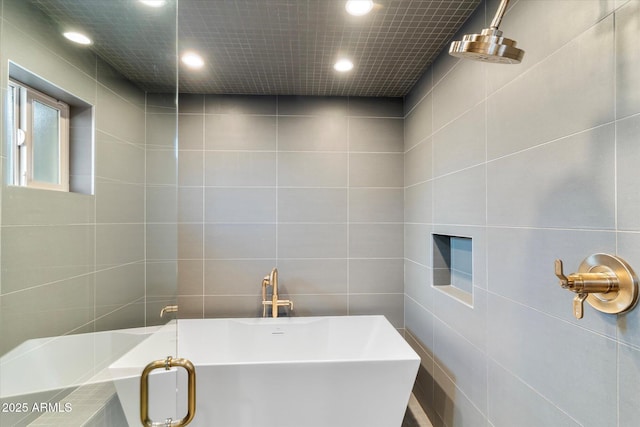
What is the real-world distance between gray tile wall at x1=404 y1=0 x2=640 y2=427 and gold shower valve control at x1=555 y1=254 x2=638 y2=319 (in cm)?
3

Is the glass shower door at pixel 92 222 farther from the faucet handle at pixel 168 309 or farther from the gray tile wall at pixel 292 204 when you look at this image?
the gray tile wall at pixel 292 204

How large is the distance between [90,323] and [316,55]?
1.87 metres

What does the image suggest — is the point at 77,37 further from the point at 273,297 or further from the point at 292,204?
the point at 273,297

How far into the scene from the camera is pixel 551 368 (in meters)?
1.05

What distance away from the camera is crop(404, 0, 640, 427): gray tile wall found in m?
0.82

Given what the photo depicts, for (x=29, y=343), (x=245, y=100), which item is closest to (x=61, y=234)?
(x=29, y=343)

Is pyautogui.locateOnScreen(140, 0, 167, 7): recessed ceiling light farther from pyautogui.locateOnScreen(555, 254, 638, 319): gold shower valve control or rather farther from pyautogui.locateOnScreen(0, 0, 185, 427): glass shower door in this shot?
pyautogui.locateOnScreen(555, 254, 638, 319): gold shower valve control

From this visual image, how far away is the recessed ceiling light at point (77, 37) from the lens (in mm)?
993

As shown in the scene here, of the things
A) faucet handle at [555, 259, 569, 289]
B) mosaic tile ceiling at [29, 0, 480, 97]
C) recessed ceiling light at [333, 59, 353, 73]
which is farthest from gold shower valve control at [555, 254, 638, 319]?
recessed ceiling light at [333, 59, 353, 73]

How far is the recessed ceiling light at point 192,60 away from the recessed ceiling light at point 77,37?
101 centimetres

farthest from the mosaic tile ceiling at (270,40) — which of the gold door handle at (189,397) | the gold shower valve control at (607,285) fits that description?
the gold shower valve control at (607,285)

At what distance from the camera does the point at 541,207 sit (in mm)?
1102

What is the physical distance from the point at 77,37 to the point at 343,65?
1.53 metres

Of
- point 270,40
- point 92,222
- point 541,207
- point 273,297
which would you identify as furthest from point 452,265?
point 92,222
